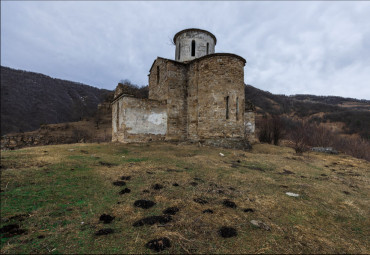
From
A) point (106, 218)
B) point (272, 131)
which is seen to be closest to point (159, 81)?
point (272, 131)

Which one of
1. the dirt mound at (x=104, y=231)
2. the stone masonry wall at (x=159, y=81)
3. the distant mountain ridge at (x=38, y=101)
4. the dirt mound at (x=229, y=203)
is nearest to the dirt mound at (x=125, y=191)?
the dirt mound at (x=104, y=231)

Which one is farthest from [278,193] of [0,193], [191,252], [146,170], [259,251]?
[0,193]

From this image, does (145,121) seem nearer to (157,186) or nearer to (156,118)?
(156,118)

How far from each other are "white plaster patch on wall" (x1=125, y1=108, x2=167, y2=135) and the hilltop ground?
5.61 meters

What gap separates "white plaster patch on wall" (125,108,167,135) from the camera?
12.7 m

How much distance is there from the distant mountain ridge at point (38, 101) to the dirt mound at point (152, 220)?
168 feet

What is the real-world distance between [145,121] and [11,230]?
10.3 metres

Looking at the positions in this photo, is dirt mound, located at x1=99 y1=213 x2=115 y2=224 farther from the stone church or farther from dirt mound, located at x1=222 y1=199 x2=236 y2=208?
the stone church

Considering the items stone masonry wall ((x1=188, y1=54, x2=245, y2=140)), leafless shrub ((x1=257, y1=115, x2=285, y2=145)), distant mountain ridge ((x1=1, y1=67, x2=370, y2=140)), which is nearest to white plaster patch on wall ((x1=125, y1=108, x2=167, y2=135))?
stone masonry wall ((x1=188, y1=54, x2=245, y2=140))

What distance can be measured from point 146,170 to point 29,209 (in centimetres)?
334

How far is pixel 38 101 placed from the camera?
62.6 m

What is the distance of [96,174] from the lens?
20.0 feet

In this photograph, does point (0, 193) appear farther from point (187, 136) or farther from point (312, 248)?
point (187, 136)

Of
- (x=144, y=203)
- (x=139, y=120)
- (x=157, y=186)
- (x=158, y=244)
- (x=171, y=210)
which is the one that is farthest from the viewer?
(x=139, y=120)
